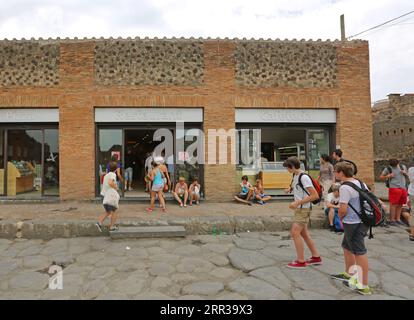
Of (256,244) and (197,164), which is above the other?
(197,164)

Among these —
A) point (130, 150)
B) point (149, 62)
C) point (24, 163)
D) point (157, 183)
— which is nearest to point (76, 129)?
point (130, 150)

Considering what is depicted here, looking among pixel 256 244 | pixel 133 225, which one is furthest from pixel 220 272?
pixel 133 225

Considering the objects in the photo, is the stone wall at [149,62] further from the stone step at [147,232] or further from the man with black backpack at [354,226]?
the man with black backpack at [354,226]

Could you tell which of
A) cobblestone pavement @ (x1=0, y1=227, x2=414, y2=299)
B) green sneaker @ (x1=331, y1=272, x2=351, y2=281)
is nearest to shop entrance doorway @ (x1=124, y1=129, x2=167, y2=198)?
cobblestone pavement @ (x1=0, y1=227, x2=414, y2=299)

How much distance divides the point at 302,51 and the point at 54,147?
9.09 metres

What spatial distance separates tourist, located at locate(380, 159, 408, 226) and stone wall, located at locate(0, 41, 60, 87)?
33.1 feet

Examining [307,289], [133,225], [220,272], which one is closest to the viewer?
[307,289]

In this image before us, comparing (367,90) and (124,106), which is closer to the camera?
(124,106)

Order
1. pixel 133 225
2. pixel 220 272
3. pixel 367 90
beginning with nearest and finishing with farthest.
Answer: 1. pixel 220 272
2. pixel 133 225
3. pixel 367 90

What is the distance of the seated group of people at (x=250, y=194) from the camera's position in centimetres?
896

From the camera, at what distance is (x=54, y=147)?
9492 mm

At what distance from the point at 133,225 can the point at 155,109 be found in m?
4.33
